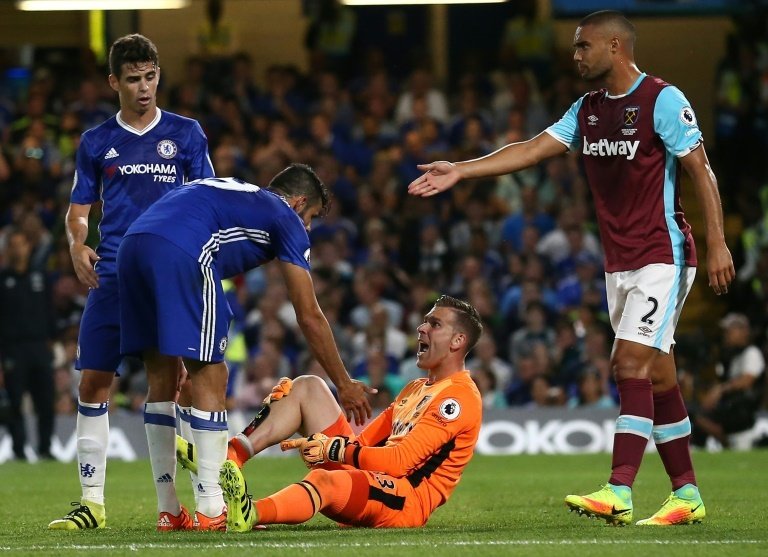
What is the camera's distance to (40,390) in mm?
14375

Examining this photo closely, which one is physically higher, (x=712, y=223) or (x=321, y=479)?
(x=712, y=223)

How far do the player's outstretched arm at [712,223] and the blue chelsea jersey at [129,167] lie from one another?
242 cm

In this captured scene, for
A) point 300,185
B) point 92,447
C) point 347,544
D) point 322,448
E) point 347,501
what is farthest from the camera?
point 92,447

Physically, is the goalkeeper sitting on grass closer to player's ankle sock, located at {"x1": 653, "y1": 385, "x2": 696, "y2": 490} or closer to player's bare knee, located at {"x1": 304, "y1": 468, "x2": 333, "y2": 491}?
player's bare knee, located at {"x1": 304, "y1": 468, "x2": 333, "y2": 491}

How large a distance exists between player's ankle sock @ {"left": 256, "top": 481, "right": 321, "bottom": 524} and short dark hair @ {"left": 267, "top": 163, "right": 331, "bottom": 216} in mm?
1367

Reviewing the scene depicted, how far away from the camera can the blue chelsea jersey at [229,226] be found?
6.54 m

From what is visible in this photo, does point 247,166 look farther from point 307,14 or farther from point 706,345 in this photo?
point 706,345

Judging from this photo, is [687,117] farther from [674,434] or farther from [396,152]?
[396,152]

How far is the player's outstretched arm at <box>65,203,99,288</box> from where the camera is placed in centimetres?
703

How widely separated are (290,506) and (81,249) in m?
1.73

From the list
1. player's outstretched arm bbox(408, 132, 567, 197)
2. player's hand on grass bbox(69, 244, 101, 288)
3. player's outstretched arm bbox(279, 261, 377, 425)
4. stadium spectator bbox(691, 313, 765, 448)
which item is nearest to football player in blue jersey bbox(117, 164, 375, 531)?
player's outstretched arm bbox(279, 261, 377, 425)

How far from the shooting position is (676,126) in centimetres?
689

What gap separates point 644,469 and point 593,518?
5.03 metres

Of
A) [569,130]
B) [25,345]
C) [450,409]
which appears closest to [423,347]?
[450,409]
